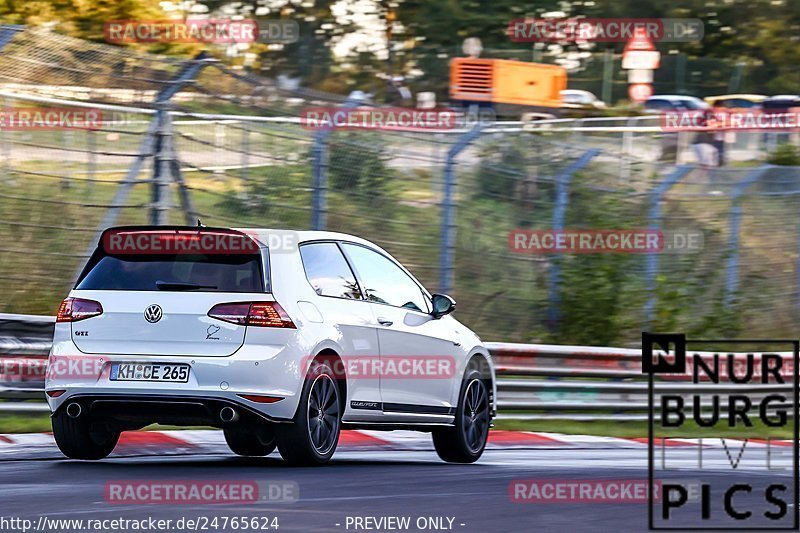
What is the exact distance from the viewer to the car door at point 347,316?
9.18 m

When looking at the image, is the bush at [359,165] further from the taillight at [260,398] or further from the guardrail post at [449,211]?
the taillight at [260,398]

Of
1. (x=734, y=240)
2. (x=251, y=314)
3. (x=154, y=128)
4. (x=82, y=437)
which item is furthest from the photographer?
(x=734, y=240)

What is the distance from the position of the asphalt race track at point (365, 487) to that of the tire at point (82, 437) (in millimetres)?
96

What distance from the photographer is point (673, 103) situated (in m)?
38.8

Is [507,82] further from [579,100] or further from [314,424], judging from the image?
[314,424]

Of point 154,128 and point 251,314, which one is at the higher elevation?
point 154,128

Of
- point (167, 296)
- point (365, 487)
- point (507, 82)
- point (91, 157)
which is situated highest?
point (167, 296)

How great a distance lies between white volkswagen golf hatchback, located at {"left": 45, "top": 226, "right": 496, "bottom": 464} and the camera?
28.2ft

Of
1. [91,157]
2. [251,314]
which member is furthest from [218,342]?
[91,157]

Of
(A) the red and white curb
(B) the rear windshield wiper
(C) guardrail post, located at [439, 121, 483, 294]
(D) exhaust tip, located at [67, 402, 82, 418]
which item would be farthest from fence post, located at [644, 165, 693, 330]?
(D) exhaust tip, located at [67, 402, 82, 418]

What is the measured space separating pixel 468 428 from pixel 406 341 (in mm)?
1076

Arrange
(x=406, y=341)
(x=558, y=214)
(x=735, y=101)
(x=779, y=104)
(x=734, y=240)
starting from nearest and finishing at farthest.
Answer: (x=406, y=341)
(x=558, y=214)
(x=734, y=240)
(x=779, y=104)
(x=735, y=101)

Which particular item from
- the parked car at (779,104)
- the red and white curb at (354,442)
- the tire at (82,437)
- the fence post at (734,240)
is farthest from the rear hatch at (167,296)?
the parked car at (779,104)

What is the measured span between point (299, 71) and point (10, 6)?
8724 millimetres
